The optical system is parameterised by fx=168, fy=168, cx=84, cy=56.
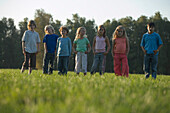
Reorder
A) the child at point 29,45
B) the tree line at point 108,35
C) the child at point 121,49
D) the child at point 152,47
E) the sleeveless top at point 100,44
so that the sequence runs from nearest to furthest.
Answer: the child at point 152,47 < the child at point 29,45 < the child at point 121,49 < the sleeveless top at point 100,44 < the tree line at point 108,35

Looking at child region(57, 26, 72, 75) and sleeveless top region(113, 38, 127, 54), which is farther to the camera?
child region(57, 26, 72, 75)

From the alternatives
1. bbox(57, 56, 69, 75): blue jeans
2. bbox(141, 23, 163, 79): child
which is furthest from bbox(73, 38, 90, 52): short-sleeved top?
bbox(141, 23, 163, 79): child

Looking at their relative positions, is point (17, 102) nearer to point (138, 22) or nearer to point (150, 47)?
point (150, 47)

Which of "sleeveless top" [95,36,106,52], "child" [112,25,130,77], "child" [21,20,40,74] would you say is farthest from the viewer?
"sleeveless top" [95,36,106,52]

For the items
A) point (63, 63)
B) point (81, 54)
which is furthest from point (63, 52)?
point (81, 54)

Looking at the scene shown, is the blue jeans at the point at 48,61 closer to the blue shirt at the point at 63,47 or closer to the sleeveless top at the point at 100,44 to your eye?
the blue shirt at the point at 63,47

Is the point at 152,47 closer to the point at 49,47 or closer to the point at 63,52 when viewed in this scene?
the point at 63,52

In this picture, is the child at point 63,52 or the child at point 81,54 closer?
the child at point 63,52

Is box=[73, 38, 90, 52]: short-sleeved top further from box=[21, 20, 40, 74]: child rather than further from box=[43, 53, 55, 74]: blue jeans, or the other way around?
box=[21, 20, 40, 74]: child

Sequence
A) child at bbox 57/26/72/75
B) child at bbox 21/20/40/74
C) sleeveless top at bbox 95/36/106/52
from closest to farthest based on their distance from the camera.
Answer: child at bbox 21/20/40/74 → child at bbox 57/26/72/75 → sleeveless top at bbox 95/36/106/52

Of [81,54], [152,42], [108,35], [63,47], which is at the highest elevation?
[108,35]

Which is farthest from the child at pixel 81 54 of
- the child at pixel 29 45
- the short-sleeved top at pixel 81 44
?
the child at pixel 29 45

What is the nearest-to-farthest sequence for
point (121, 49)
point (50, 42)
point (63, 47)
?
1. point (121, 49)
2. point (63, 47)
3. point (50, 42)

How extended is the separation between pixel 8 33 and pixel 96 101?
162ft
